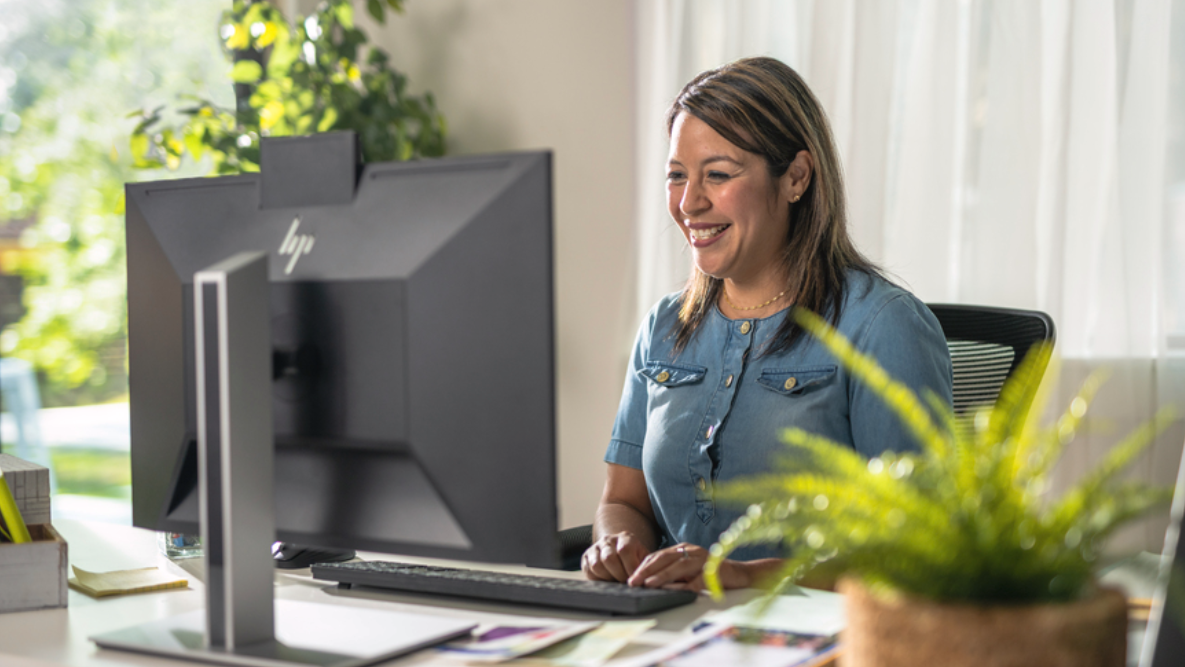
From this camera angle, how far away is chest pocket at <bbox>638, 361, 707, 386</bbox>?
1682mm

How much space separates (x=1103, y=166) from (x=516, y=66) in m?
1.58

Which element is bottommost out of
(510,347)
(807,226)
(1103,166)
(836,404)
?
(836,404)

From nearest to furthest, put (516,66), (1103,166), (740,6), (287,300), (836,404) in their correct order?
(287,300) < (836,404) < (1103,166) < (740,6) < (516,66)

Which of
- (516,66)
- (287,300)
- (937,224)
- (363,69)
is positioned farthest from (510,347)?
(363,69)

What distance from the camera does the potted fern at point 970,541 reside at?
61cm

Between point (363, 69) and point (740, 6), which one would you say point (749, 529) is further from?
point (363, 69)

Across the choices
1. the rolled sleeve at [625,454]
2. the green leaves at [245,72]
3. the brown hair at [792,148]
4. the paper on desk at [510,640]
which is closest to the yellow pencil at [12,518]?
the paper on desk at [510,640]

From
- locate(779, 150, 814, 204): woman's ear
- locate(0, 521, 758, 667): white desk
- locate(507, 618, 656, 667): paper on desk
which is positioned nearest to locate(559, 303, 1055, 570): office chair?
locate(779, 150, 814, 204): woman's ear

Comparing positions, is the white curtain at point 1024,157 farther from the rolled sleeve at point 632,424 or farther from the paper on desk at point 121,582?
the paper on desk at point 121,582

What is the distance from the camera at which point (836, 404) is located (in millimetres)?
1533

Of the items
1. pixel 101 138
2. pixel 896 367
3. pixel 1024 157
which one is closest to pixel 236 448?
pixel 896 367

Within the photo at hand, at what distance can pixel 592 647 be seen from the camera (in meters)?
0.98

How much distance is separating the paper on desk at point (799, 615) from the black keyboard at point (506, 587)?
70 mm

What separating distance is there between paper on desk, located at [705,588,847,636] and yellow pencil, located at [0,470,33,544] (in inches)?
31.1
